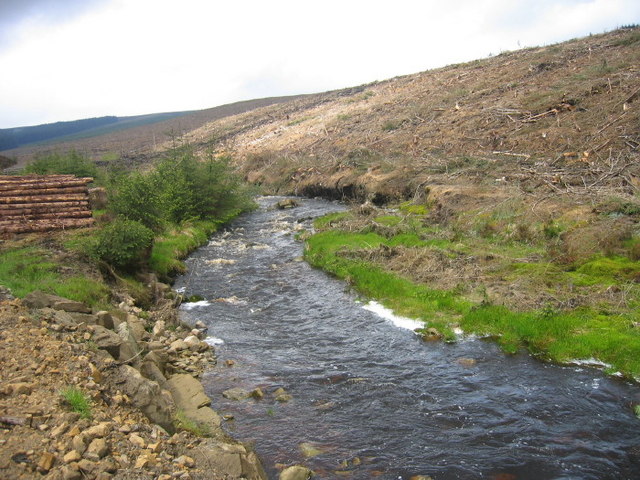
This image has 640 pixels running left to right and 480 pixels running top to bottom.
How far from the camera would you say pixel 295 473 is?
21.8 ft

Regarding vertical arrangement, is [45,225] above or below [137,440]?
above

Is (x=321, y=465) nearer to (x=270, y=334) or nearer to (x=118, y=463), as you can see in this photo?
(x=118, y=463)

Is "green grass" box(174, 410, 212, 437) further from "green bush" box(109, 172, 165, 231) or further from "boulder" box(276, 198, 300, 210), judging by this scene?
"boulder" box(276, 198, 300, 210)

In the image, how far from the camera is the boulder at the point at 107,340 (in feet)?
27.0

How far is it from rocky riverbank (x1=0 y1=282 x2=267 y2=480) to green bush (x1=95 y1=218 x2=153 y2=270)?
4.44 m

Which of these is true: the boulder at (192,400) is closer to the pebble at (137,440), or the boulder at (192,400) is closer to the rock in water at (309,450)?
the rock in water at (309,450)

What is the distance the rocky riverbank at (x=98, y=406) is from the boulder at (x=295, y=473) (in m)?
0.31

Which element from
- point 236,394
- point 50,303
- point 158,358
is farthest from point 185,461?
point 50,303

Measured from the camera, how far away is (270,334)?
40.3ft

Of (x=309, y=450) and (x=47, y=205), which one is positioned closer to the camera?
(x=309, y=450)

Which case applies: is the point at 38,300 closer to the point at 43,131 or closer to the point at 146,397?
the point at 146,397

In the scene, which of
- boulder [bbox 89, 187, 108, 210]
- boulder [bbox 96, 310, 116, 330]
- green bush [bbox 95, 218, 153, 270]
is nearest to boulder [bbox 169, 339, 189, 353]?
boulder [bbox 96, 310, 116, 330]

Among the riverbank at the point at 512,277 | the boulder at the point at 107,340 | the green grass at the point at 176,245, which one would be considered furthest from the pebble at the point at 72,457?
the green grass at the point at 176,245

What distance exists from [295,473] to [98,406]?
2830mm
